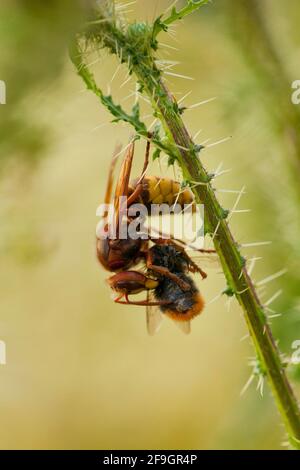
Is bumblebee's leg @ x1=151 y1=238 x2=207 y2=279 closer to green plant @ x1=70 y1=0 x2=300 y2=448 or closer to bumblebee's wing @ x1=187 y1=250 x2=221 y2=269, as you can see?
bumblebee's wing @ x1=187 y1=250 x2=221 y2=269

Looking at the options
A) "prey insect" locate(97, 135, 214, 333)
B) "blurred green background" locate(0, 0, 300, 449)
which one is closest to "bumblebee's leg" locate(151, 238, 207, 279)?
"prey insect" locate(97, 135, 214, 333)

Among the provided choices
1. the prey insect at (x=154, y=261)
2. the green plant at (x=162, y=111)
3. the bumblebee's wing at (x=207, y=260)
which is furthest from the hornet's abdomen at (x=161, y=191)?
the green plant at (x=162, y=111)

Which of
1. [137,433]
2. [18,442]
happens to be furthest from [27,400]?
[137,433]

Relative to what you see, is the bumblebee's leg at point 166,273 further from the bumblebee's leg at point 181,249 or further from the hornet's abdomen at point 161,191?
the hornet's abdomen at point 161,191

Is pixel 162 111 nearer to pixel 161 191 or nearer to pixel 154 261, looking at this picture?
pixel 161 191

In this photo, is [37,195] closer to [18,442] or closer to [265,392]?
[265,392]
